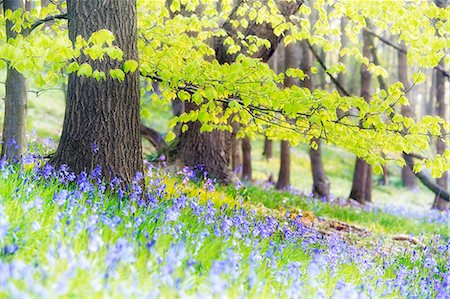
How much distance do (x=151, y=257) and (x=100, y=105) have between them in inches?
93.7

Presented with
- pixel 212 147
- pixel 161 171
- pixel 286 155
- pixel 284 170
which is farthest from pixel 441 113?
pixel 161 171

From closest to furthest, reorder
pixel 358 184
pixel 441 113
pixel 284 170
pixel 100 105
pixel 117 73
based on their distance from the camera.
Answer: pixel 117 73 < pixel 100 105 < pixel 441 113 < pixel 284 170 < pixel 358 184

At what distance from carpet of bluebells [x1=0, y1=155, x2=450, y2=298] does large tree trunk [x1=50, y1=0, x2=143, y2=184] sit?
7.7 inches

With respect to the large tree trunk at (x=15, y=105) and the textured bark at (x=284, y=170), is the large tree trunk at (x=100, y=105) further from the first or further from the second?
the textured bark at (x=284, y=170)

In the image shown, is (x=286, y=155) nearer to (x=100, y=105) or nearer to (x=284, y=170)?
(x=284, y=170)

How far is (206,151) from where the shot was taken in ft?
29.3

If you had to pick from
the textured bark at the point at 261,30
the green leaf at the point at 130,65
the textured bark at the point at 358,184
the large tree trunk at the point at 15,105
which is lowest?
the textured bark at the point at 358,184

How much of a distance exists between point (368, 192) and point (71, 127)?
1240 centimetres

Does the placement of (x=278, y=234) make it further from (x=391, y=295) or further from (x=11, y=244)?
(x=11, y=244)

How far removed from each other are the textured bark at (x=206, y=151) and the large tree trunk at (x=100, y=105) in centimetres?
366

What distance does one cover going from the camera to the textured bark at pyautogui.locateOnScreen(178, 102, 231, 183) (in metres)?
8.91

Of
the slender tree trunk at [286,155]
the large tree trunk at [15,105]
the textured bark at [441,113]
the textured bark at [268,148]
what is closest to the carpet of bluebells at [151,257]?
the large tree trunk at [15,105]

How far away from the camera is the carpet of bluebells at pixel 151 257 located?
255cm

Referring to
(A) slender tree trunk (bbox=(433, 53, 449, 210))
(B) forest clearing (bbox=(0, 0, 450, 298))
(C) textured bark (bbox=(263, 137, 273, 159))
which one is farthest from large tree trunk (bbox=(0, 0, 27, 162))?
(C) textured bark (bbox=(263, 137, 273, 159))
